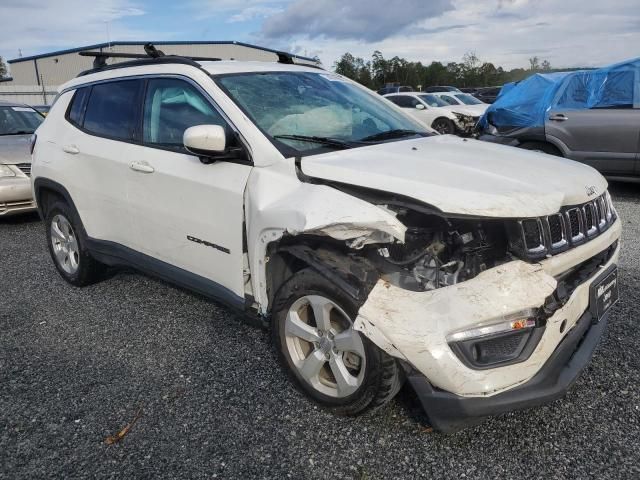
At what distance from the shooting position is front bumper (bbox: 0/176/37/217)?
23.6 ft

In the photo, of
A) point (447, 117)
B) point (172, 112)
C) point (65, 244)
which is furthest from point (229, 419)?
point (447, 117)

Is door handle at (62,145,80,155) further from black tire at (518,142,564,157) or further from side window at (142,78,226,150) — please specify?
black tire at (518,142,564,157)

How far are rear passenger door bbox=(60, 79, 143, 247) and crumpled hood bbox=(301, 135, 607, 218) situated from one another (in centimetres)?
168

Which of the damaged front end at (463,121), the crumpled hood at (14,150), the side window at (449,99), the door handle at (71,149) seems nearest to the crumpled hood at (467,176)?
the door handle at (71,149)

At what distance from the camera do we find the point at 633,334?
3.64 m

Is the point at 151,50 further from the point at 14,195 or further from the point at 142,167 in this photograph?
the point at 14,195

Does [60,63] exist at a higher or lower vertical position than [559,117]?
higher

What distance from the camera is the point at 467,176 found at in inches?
103

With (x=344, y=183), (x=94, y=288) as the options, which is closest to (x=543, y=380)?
(x=344, y=183)

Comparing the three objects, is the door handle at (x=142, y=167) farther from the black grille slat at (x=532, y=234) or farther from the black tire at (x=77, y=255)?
the black grille slat at (x=532, y=234)

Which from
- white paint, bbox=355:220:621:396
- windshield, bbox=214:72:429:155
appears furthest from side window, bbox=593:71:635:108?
white paint, bbox=355:220:621:396

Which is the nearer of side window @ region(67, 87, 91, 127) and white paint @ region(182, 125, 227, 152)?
white paint @ region(182, 125, 227, 152)

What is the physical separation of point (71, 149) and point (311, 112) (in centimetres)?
213

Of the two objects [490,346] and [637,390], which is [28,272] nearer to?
[490,346]
